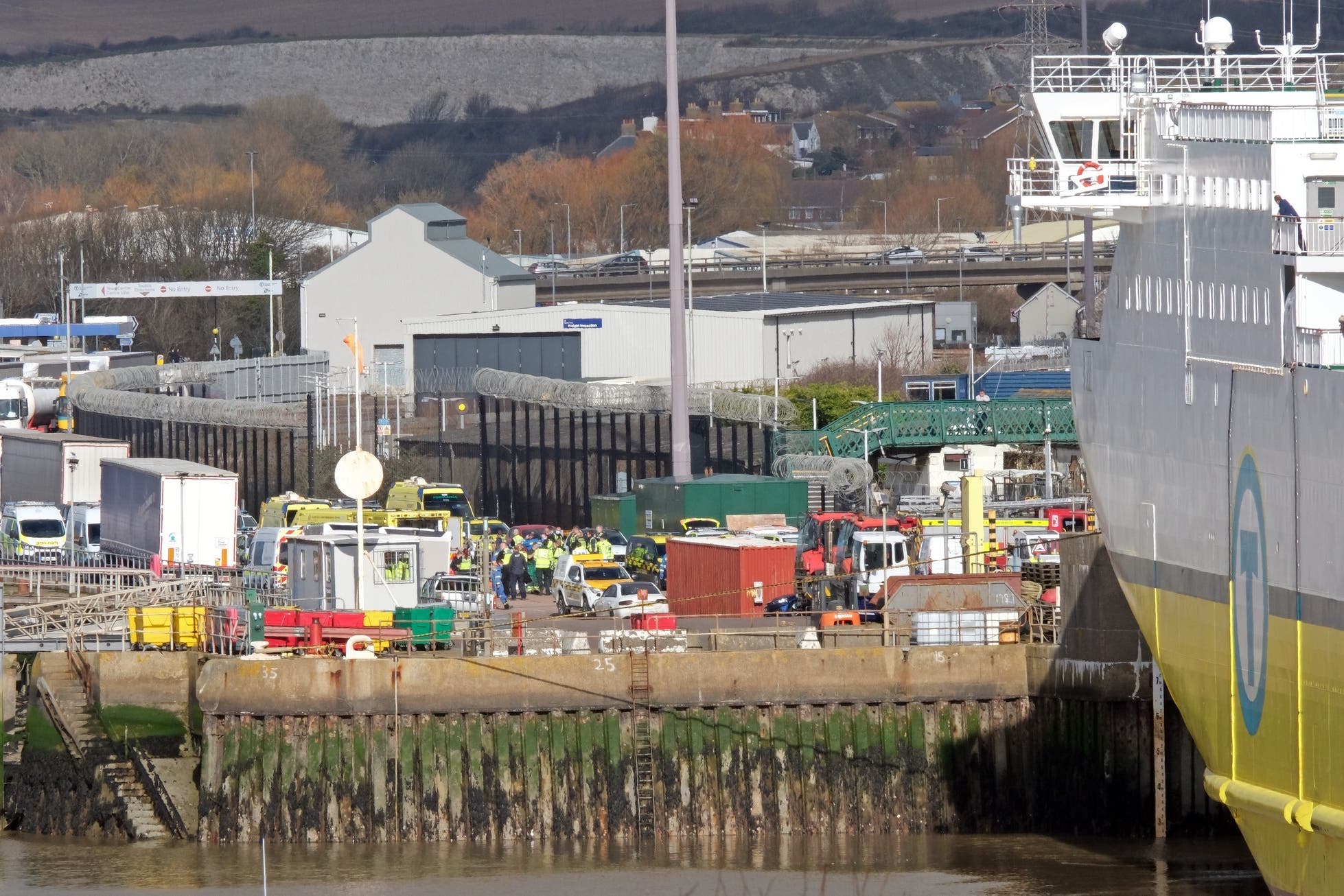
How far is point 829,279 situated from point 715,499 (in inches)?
2740

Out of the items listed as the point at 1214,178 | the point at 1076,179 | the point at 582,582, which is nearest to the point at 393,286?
the point at 582,582

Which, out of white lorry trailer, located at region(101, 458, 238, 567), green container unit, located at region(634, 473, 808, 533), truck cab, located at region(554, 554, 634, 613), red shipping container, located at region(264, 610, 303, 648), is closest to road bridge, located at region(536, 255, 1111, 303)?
green container unit, located at region(634, 473, 808, 533)

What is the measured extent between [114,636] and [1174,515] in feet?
59.1

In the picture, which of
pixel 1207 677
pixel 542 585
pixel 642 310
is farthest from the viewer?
pixel 642 310

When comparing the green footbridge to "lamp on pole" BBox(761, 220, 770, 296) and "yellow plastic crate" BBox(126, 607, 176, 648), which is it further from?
"lamp on pole" BBox(761, 220, 770, 296)

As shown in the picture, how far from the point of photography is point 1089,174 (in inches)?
1040

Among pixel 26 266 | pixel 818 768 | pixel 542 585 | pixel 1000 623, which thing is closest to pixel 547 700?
pixel 818 768

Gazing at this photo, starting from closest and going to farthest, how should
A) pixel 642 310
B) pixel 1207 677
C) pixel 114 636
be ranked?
pixel 1207 677 < pixel 114 636 < pixel 642 310

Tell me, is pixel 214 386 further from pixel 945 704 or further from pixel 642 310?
pixel 945 704

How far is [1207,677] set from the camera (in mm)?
23547

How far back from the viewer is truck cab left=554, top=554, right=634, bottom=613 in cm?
3816

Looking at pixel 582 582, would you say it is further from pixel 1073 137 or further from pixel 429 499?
pixel 1073 137

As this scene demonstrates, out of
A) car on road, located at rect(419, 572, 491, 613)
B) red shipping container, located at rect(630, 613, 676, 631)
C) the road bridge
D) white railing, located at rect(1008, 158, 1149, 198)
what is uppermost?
the road bridge

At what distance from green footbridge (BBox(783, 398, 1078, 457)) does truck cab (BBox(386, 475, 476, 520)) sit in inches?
335
